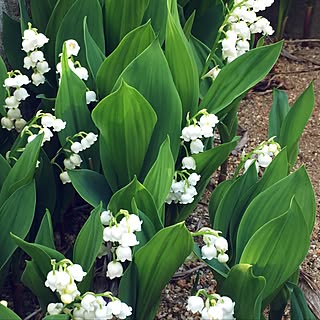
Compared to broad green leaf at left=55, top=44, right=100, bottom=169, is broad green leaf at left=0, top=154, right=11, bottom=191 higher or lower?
lower

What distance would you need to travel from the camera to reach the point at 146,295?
1.34m

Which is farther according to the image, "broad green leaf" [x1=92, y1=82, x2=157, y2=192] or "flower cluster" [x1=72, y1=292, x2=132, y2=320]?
"broad green leaf" [x1=92, y1=82, x2=157, y2=192]

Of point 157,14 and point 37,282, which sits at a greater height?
point 157,14

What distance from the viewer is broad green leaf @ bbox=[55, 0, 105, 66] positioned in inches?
65.7

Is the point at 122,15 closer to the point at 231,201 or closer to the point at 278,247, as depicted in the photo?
the point at 231,201

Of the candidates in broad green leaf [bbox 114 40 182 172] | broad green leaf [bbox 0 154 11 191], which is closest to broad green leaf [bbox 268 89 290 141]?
broad green leaf [bbox 114 40 182 172]

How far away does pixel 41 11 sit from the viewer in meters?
1.83

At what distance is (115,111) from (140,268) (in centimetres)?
32

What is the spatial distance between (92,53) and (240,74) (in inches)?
13.6

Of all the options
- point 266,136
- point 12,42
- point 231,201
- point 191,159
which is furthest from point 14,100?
point 266,136

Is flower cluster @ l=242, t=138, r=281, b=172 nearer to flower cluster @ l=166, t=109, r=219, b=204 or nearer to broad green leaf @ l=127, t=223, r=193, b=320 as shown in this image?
flower cluster @ l=166, t=109, r=219, b=204

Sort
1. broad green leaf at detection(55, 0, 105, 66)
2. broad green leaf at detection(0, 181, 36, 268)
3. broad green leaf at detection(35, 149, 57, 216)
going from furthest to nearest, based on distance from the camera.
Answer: broad green leaf at detection(55, 0, 105, 66) → broad green leaf at detection(35, 149, 57, 216) → broad green leaf at detection(0, 181, 36, 268)

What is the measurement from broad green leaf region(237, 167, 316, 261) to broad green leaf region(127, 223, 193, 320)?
5.5 inches

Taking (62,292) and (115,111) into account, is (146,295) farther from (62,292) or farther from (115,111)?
(115,111)
